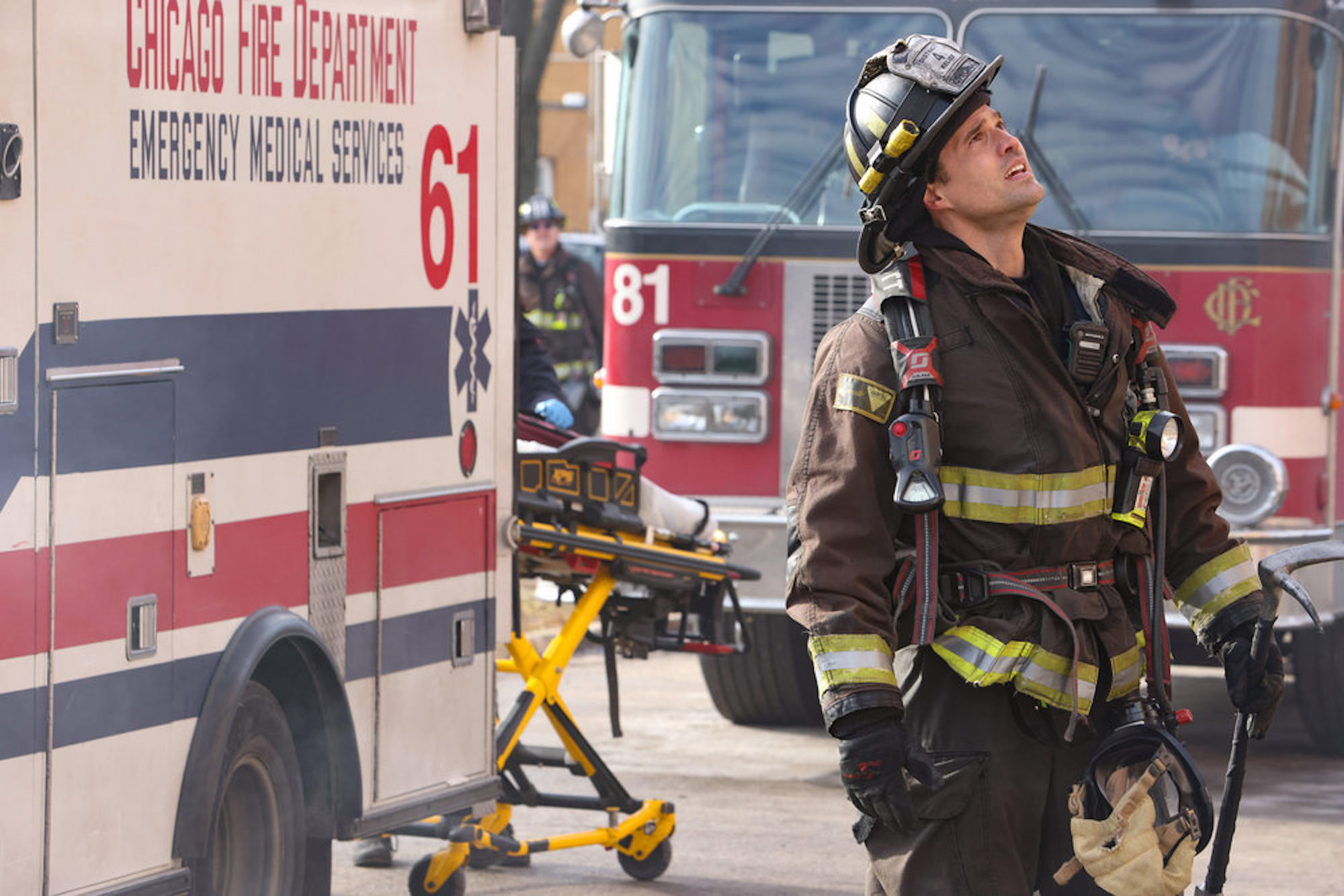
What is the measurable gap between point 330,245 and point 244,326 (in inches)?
16.4

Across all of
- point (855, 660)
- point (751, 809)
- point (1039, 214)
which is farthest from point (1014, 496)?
point (1039, 214)

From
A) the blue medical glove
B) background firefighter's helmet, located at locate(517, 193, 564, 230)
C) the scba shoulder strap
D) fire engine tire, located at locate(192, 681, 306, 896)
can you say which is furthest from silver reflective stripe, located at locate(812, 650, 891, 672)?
background firefighter's helmet, located at locate(517, 193, 564, 230)

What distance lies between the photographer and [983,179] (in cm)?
371

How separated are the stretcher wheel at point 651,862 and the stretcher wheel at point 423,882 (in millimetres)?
581

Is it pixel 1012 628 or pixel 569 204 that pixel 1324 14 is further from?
pixel 569 204

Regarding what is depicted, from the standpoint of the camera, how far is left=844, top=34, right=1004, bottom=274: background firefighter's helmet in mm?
3684

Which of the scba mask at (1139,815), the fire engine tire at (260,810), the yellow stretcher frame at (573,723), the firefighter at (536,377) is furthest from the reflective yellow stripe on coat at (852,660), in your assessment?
the firefighter at (536,377)

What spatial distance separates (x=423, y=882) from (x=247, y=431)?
1.77 meters

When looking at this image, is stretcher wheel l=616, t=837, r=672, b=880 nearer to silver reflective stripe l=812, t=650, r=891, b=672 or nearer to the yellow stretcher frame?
the yellow stretcher frame

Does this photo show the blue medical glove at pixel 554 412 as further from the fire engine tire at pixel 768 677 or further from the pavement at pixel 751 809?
the fire engine tire at pixel 768 677

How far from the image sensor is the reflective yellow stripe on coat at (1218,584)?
12.6 ft

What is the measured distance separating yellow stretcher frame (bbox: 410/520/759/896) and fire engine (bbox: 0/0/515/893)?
0.41 meters

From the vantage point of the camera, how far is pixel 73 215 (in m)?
4.05

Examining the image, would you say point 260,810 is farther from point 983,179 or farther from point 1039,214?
point 1039,214
